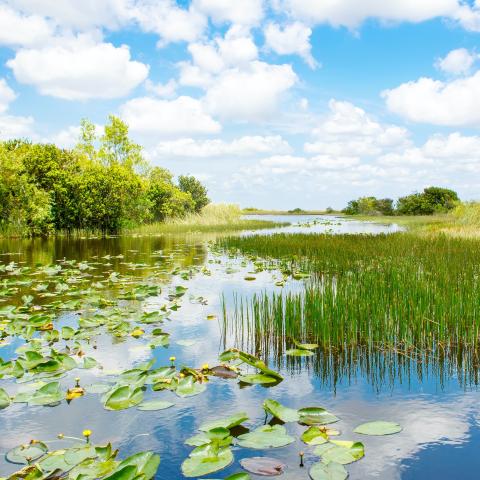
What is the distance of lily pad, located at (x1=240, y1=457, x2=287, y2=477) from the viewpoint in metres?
2.89

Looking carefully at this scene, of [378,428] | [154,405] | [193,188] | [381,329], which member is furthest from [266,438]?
[193,188]

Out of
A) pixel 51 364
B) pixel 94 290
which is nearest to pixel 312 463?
pixel 51 364

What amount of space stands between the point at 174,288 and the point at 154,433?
241 inches

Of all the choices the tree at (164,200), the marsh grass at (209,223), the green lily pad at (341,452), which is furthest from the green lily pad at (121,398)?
the tree at (164,200)

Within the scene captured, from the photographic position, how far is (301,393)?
4168 mm

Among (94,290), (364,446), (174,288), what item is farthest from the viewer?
(174,288)

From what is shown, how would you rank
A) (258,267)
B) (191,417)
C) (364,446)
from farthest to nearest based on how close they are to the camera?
(258,267) < (191,417) < (364,446)

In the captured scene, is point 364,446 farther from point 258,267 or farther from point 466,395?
point 258,267

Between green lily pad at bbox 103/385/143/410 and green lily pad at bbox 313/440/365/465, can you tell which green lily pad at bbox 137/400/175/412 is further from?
green lily pad at bbox 313/440/365/465

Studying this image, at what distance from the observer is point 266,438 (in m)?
3.21

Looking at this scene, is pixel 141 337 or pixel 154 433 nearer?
pixel 154 433

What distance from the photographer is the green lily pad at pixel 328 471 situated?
110 inches

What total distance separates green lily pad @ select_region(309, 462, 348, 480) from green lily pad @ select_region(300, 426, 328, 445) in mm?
288

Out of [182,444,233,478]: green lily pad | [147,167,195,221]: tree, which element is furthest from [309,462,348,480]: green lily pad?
[147,167,195,221]: tree
